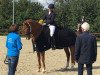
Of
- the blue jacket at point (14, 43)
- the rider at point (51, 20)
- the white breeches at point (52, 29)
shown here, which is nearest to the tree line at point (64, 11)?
the rider at point (51, 20)

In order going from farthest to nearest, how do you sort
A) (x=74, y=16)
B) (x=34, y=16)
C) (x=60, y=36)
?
(x=34, y=16) → (x=74, y=16) → (x=60, y=36)

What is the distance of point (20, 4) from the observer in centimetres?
6028

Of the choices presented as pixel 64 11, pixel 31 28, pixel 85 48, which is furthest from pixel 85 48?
pixel 64 11

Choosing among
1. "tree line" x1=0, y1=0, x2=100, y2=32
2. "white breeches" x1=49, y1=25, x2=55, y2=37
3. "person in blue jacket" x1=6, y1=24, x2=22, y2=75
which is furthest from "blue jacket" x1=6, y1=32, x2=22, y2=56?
"tree line" x1=0, y1=0, x2=100, y2=32

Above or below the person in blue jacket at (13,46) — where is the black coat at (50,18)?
above

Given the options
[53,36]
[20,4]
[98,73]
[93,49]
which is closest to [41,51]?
[53,36]

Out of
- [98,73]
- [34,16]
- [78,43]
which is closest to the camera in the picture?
[78,43]

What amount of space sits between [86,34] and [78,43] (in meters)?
0.30

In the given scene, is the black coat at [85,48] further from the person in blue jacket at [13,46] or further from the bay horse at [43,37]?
the bay horse at [43,37]

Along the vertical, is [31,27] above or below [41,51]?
above

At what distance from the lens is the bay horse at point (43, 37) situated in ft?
43.8

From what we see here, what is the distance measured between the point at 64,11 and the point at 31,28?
109 ft

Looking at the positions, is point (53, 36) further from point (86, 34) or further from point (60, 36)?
point (86, 34)

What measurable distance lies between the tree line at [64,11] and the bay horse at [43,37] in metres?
21.2
